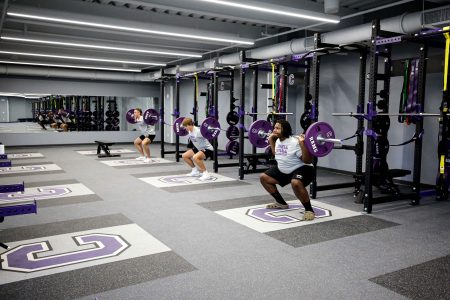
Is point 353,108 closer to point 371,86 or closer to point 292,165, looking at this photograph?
point 371,86

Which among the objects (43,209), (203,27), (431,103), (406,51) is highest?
(203,27)

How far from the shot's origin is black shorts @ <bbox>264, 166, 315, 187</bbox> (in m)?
3.83

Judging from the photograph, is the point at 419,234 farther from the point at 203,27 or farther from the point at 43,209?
the point at 203,27

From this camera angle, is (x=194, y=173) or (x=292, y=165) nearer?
(x=292, y=165)

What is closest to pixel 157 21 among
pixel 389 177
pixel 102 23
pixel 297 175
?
pixel 102 23

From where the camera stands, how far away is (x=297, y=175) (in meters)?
3.84

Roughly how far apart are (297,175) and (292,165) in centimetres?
16

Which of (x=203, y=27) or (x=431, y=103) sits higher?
(x=203, y=27)

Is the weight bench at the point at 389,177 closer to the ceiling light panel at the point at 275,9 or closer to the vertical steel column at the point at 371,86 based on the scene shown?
the vertical steel column at the point at 371,86

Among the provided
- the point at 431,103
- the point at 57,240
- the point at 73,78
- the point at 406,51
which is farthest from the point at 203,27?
the point at 73,78

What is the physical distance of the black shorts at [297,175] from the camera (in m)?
3.83

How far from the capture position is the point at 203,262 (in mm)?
2732

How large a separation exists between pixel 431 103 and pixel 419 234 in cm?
A: 286

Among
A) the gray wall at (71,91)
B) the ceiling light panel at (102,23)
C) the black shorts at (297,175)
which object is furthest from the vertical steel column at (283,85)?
the gray wall at (71,91)
